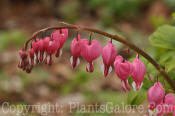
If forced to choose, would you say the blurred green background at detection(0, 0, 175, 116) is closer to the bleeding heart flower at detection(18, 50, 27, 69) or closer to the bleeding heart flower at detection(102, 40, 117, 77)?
the bleeding heart flower at detection(102, 40, 117, 77)

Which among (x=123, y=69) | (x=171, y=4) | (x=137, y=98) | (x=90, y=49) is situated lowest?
(x=137, y=98)

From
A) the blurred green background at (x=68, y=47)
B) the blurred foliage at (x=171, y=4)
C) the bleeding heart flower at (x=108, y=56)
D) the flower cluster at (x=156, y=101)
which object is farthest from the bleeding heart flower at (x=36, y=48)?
the blurred foliage at (x=171, y=4)

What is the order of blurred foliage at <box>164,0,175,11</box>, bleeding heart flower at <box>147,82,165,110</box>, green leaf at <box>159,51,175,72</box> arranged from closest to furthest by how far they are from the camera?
1. bleeding heart flower at <box>147,82,165,110</box>
2. green leaf at <box>159,51,175,72</box>
3. blurred foliage at <box>164,0,175,11</box>

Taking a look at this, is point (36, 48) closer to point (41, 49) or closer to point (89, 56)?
point (41, 49)

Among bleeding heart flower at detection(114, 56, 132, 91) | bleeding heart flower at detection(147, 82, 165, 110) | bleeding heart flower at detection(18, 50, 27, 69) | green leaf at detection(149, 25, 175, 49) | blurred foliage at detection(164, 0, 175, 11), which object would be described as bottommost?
bleeding heart flower at detection(147, 82, 165, 110)

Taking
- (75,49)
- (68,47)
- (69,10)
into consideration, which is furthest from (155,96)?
(69,10)

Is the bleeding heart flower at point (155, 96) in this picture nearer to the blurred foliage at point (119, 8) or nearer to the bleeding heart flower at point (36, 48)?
the bleeding heart flower at point (36, 48)

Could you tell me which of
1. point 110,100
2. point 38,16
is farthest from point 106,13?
point 110,100

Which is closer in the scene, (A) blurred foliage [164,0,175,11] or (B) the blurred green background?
(B) the blurred green background

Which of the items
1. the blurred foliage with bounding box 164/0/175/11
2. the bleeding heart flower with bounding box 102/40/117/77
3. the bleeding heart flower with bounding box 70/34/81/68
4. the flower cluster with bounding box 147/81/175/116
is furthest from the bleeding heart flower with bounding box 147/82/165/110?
the blurred foliage with bounding box 164/0/175/11
